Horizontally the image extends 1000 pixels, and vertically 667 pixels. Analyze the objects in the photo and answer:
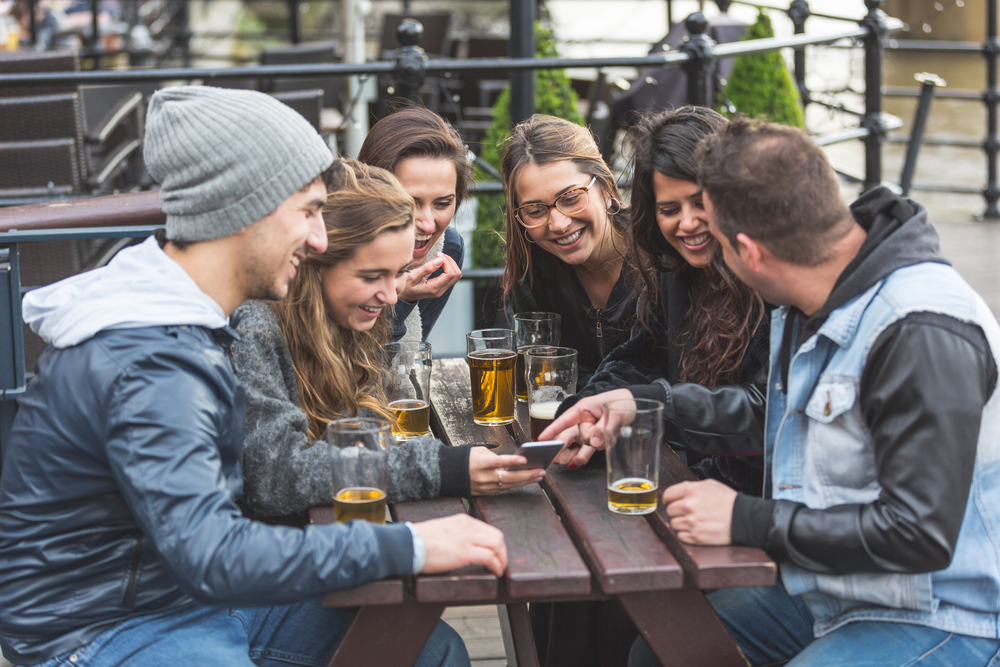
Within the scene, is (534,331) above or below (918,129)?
below

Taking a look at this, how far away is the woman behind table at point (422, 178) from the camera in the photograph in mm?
2639

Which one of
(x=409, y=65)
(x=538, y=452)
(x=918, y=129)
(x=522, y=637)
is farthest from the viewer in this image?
(x=918, y=129)

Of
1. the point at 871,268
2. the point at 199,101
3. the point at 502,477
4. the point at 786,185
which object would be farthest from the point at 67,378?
the point at 871,268

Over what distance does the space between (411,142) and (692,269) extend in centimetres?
80

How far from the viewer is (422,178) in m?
2.65

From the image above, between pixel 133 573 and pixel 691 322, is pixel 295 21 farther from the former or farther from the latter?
pixel 133 573

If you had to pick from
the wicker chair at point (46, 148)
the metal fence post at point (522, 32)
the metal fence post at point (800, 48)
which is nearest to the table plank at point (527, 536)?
the metal fence post at point (522, 32)

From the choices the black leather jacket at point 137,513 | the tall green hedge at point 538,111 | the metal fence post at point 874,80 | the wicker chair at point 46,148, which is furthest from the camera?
the metal fence post at point 874,80

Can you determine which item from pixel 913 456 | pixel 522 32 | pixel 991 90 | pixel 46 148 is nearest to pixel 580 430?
pixel 913 456

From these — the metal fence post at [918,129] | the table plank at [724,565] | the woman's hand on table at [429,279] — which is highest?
the metal fence post at [918,129]

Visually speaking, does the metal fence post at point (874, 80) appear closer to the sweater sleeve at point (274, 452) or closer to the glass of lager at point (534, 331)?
the glass of lager at point (534, 331)

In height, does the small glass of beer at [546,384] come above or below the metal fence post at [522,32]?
below

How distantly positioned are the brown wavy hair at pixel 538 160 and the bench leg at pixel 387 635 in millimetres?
1324

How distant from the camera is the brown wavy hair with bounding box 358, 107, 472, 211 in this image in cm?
264
